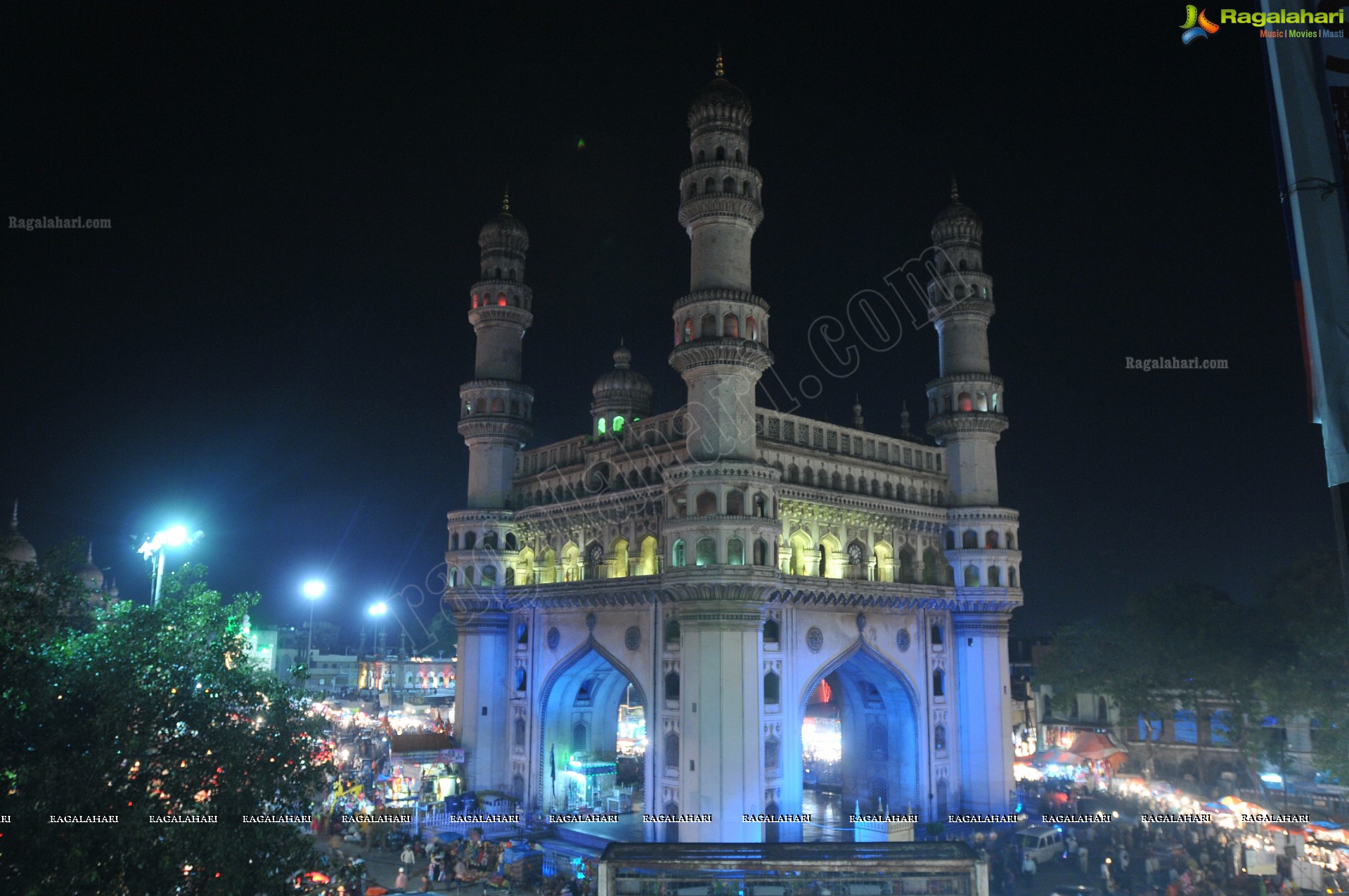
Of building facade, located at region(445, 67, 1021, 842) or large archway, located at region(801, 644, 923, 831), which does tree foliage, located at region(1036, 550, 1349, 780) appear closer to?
building facade, located at region(445, 67, 1021, 842)

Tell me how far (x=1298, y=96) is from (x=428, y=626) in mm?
114381

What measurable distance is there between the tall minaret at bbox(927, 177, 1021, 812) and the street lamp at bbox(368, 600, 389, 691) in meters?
41.6

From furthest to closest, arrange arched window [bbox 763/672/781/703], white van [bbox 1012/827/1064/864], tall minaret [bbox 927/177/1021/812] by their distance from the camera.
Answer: tall minaret [bbox 927/177/1021/812], arched window [bbox 763/672/781/703], white van [bbox 1012/827/1064/864]

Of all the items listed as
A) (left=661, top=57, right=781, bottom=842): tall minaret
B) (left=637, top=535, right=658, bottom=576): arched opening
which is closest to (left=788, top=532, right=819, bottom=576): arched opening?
(left=661, top=57, right=781, bottom=842): tall minaret

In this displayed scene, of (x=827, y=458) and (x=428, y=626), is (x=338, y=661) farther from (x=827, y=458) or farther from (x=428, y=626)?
(x=827, y=458)

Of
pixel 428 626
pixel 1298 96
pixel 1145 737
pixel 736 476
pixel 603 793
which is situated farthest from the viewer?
pixel 428 626

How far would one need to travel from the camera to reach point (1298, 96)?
808 cm

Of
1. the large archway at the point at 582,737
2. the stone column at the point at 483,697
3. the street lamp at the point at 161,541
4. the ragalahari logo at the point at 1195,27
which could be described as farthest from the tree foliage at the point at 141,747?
the stone column at the point at 483,697

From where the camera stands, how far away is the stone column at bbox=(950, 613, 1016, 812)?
4328cm

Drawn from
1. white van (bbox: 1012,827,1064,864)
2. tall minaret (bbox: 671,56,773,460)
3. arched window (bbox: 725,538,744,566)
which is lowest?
white van (bbox: 1012,827,1064,864)

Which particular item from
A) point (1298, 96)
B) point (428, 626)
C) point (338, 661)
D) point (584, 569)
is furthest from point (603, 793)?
point (338, 661)

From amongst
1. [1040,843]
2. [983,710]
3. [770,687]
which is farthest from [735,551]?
[983,710]

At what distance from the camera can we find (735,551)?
36.4 metres

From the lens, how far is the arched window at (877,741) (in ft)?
146
